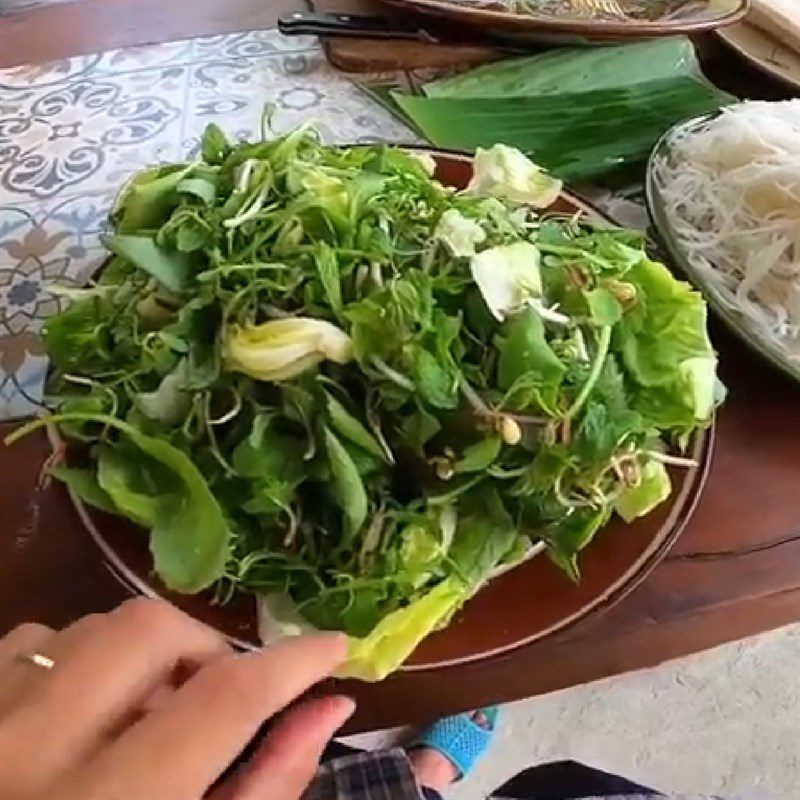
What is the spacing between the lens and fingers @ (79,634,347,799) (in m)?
0.54

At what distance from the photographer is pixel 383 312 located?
0.65 metres

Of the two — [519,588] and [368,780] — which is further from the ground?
[519,588]

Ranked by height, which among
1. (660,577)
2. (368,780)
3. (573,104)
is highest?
(573,104)

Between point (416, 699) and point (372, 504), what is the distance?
106mm

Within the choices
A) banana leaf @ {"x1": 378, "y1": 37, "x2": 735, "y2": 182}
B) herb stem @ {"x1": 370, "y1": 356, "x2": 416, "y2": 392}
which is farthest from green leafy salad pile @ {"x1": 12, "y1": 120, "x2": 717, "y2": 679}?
banana leaf @ {"x1": 378, "y1": 37, "x2": 735, "y2": 182}

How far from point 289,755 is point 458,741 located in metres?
0.76

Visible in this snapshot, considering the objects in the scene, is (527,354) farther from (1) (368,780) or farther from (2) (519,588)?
(1) (368,780)

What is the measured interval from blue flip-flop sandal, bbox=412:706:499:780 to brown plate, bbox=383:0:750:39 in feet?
2.14

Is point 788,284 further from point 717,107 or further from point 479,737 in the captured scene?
point 479,737

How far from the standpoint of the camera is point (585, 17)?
1085 millimetres

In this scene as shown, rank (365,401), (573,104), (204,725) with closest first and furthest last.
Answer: (204,725) → (365,401) → (573,104)

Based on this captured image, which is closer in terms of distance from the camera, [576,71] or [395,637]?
[395,637]

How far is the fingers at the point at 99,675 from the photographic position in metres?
0.56

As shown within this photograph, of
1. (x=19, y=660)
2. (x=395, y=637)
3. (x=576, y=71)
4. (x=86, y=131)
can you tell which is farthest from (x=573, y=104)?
(x=19, y=660)
